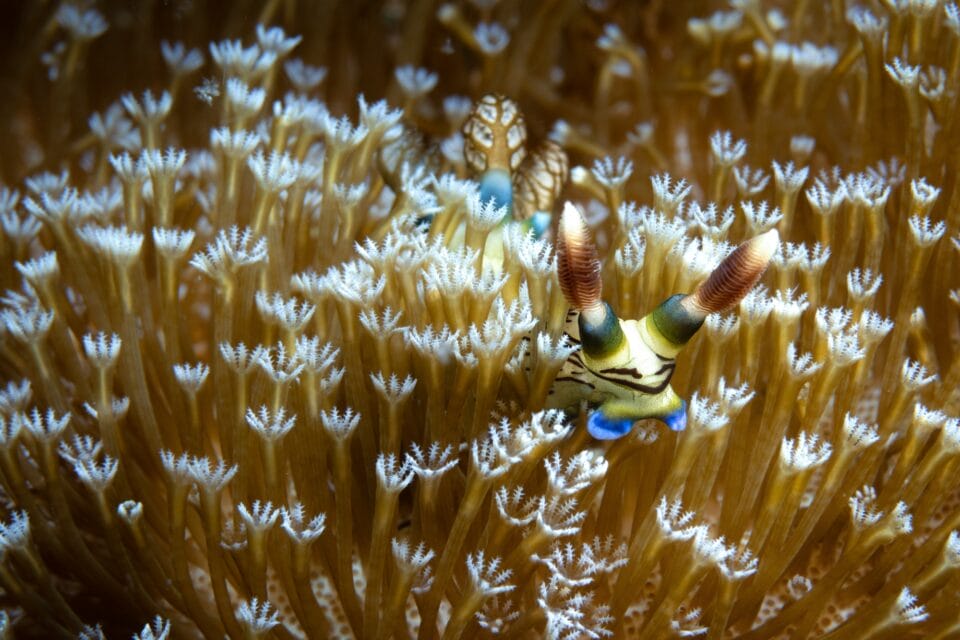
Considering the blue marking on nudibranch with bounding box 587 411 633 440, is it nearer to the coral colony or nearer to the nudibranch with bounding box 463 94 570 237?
the coral colony

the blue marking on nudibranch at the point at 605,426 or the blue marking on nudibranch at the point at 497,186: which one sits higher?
the blue marking on nudibranch at the point at 497,186

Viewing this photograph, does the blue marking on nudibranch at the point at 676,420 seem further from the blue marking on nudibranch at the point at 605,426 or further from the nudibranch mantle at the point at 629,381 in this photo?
the blue marking on nudibranch at the point at 605,426

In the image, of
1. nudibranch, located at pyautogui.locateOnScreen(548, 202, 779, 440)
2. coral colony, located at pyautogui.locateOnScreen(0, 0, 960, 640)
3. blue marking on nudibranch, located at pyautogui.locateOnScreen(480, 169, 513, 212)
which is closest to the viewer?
nudibranch, located at pyautogui.locateOnScreen(548, 202, 779, 440)

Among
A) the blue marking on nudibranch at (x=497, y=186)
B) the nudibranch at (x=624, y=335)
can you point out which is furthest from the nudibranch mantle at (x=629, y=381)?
the blue marking on nudibranch at (x=497, y=186)

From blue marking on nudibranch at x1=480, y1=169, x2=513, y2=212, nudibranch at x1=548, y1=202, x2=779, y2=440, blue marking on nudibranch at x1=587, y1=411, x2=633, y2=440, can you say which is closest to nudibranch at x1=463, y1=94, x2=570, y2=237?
blue marking on nudibranch at x1=480, y1=169, x2=513, y2=212

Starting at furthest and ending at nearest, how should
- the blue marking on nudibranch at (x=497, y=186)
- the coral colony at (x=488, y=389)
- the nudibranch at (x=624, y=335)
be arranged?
the blue marking on nudibranch at (x=497, y=186), the coral colony at (x=488, y=389), the nudibranch at (x=624, y=335)

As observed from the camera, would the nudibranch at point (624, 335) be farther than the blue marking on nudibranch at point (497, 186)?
No

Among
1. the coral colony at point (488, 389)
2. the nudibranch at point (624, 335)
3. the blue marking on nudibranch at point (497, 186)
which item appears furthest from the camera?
the blue marking on nudibranch at point (497, 186)

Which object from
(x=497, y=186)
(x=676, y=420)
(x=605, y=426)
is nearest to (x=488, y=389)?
(x=605, y=426)
